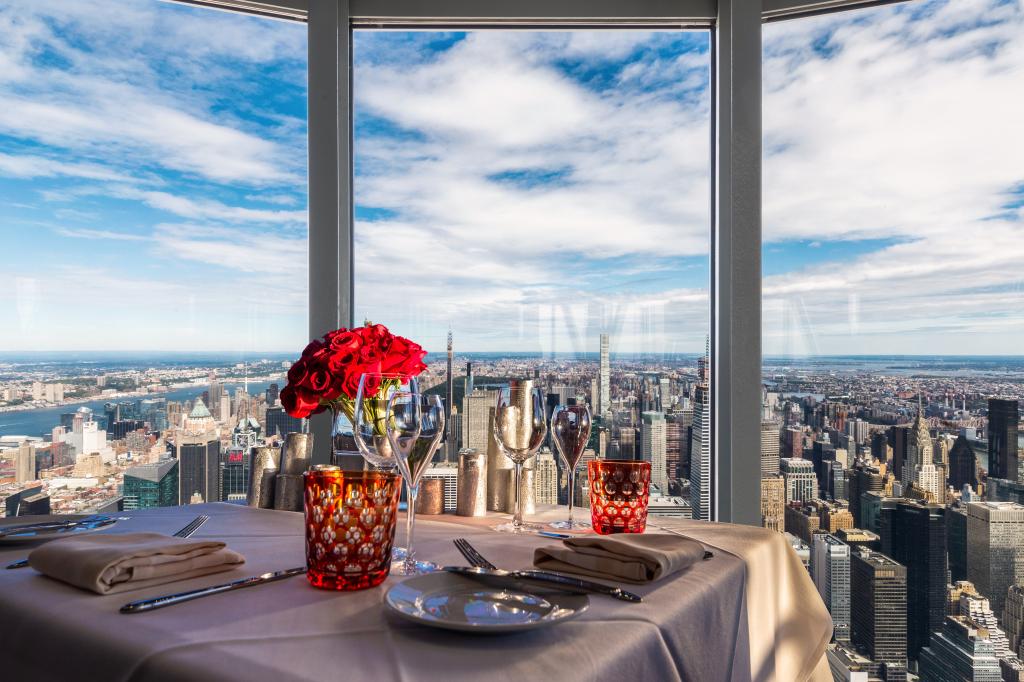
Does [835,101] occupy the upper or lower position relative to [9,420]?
upper

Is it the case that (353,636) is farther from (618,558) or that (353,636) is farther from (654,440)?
(654,440)

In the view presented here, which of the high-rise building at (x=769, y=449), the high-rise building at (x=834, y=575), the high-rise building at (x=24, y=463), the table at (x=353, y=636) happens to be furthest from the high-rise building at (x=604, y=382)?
the high-rise building at (x=24, y=463)

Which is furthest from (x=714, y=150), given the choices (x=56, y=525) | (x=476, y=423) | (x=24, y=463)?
(x=24, y=463)

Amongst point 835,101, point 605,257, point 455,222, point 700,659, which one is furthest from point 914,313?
point 700,659

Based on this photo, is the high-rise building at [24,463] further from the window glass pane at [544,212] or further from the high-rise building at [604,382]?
the high-rise building at [604,382]

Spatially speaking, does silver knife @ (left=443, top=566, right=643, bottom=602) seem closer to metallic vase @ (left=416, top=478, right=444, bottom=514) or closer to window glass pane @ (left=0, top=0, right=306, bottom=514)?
metallic vase @ (left=416, top=478, right=444, bottom=514)

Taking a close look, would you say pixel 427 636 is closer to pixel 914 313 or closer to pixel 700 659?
pixel 700 659

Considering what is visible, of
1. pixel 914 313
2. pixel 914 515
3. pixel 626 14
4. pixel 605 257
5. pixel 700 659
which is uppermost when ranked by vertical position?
pixel 626 14

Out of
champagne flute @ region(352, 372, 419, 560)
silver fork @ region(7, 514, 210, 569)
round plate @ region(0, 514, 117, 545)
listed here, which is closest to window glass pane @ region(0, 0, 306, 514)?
round plate @ region(0, 514, 117, 545)
